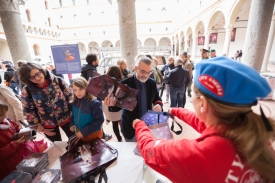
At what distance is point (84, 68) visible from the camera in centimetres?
329

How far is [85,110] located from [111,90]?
27.8 inches

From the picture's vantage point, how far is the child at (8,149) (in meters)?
1.36

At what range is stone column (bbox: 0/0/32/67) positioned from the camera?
13.8 feet

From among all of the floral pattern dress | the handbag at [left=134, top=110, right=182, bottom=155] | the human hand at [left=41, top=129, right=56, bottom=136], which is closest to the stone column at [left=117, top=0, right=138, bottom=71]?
the floral pattern dress

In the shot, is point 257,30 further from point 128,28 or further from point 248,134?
point 248,134

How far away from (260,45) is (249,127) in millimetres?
5256

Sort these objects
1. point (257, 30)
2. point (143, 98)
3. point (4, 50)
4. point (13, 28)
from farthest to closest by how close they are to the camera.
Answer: point (4, 50) → point (13, 28) → point (257, 30) → point (143, 98)

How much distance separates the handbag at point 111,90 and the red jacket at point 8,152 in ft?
3.29

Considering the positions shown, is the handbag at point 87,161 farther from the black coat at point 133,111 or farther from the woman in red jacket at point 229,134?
the woman in red jacket at point 229,134

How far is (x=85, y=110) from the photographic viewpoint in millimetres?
1857

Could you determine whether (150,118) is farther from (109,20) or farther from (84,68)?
(109,20)

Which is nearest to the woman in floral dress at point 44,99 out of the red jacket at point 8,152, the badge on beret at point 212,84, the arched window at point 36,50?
the red jacket at point 8,152

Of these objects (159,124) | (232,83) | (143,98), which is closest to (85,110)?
(143,98)

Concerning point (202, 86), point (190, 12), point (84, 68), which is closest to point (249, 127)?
point (202, 86)
